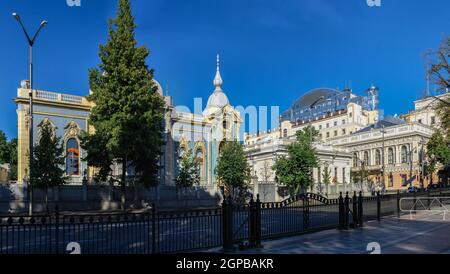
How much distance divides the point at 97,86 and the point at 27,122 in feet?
28.8

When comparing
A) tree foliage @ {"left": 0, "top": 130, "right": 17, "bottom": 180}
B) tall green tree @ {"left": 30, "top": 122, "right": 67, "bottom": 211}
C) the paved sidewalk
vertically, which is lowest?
the paved sidewalk

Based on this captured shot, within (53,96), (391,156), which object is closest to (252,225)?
(53,96)

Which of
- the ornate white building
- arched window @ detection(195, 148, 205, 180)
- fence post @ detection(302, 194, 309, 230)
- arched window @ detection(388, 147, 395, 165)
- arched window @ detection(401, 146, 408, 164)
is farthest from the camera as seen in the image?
arched window @ detection(388, 147, 395, 165)

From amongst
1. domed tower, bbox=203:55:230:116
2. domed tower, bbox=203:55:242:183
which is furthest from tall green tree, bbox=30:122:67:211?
domed tower, bbox=203:55:230:116

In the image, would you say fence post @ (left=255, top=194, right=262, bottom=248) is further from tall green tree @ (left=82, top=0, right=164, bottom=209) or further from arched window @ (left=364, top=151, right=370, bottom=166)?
arched window @ (left=364, top=151, right=370, bottom=166)

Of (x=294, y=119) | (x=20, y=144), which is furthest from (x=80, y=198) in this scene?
(x=294, y=119)

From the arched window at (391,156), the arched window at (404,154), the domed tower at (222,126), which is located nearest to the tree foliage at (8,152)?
the domed tower at (222,126)

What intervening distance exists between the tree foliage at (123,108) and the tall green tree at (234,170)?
45.9 feet

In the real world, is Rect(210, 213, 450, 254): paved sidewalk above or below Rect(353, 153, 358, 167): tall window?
below

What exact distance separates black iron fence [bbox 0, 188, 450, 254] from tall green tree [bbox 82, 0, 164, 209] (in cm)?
1331

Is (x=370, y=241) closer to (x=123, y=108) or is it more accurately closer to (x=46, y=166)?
(x=123, y=108)

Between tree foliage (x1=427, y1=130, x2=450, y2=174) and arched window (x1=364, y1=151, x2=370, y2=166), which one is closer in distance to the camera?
tree foliage (x1=427, y1=130, x2=450, y2=174)

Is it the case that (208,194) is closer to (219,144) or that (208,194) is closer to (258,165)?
(219,144)

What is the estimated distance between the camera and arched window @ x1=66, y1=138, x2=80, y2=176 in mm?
34719
